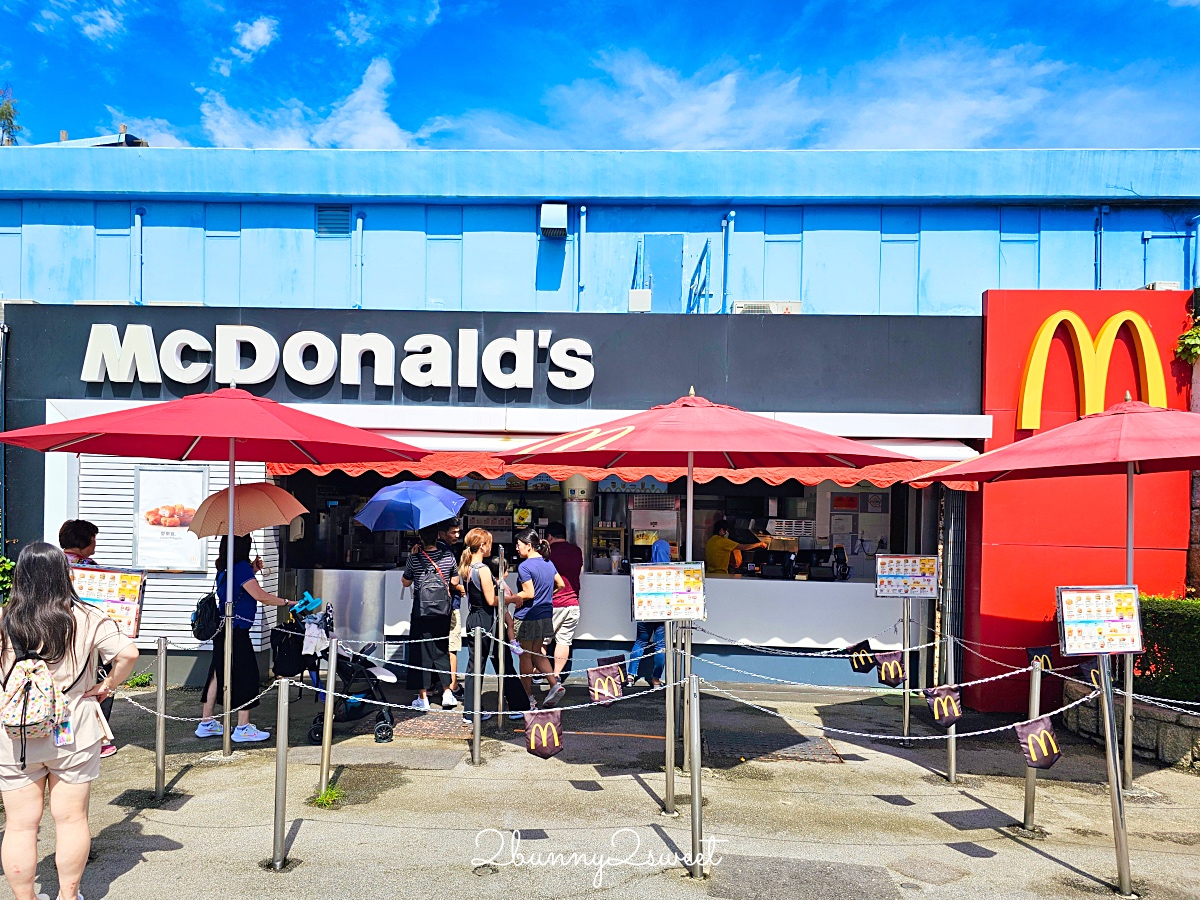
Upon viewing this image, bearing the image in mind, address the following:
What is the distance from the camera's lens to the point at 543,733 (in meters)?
5.72

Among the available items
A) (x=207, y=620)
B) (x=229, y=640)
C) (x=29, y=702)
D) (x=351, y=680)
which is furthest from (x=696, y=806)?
(x=351, y=680)

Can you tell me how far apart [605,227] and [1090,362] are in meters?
6.93

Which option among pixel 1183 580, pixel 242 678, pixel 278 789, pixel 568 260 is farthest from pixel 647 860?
pixel 568 260

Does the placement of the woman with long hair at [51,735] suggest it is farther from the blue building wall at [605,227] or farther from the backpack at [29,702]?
the blue building wall at [605,227]

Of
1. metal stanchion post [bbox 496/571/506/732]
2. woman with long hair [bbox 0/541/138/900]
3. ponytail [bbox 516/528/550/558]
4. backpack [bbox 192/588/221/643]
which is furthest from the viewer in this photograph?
ponytail [bbox 516/528/550/558]

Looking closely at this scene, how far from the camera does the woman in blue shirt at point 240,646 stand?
733 cm

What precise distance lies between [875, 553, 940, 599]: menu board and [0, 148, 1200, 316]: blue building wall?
212 inches

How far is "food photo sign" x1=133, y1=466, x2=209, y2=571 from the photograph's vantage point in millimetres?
9688

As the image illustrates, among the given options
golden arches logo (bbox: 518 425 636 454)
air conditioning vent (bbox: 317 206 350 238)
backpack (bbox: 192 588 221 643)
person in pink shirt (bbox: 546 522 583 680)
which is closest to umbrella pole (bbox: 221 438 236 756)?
backpack (bbox: 192 588 221 643)

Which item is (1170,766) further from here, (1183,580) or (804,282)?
(804,282)

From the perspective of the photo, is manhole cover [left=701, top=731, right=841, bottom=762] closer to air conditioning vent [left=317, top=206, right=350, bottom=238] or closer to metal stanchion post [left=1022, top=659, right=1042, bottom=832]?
metal stanchion post [left=1022, top=659, right=1042, bottom=832]

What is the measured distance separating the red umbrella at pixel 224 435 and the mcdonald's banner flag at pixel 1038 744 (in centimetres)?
519

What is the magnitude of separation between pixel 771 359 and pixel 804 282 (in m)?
3.28

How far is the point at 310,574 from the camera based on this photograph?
34.6ft
